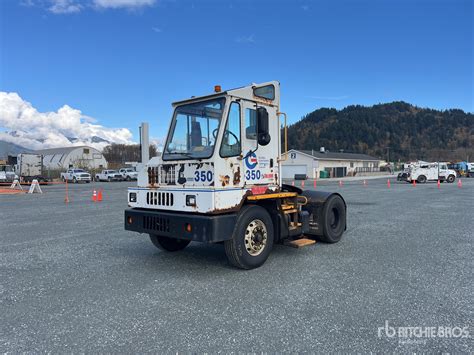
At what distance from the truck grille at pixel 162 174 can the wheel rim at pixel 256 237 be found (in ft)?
4.58

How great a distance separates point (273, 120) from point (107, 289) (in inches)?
148

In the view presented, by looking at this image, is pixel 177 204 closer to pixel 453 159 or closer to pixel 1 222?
pixel 1 222

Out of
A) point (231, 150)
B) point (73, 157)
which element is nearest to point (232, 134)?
point (231, 150)

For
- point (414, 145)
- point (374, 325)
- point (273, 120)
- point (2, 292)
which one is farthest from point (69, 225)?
point (414, 145)

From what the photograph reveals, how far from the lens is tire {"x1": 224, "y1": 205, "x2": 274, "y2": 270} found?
5.27 meters

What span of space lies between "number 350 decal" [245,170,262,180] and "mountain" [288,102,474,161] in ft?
359

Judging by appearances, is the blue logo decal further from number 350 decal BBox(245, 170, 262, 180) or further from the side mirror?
the side mirror

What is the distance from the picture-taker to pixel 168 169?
5.70 m

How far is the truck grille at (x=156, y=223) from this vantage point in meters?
5.40

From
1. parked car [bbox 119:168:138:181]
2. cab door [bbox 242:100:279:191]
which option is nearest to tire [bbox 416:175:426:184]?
parked car [bbox 119:168:138:181]

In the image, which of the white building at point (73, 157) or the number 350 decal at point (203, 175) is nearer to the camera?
the number 350 decal at point (203, 175)

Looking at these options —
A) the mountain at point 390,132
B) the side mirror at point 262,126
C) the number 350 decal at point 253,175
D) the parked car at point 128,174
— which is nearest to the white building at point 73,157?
the parked car at point 128,174

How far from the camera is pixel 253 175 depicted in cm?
576

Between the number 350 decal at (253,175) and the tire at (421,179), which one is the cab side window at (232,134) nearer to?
the number 350 decal at (253,175)
